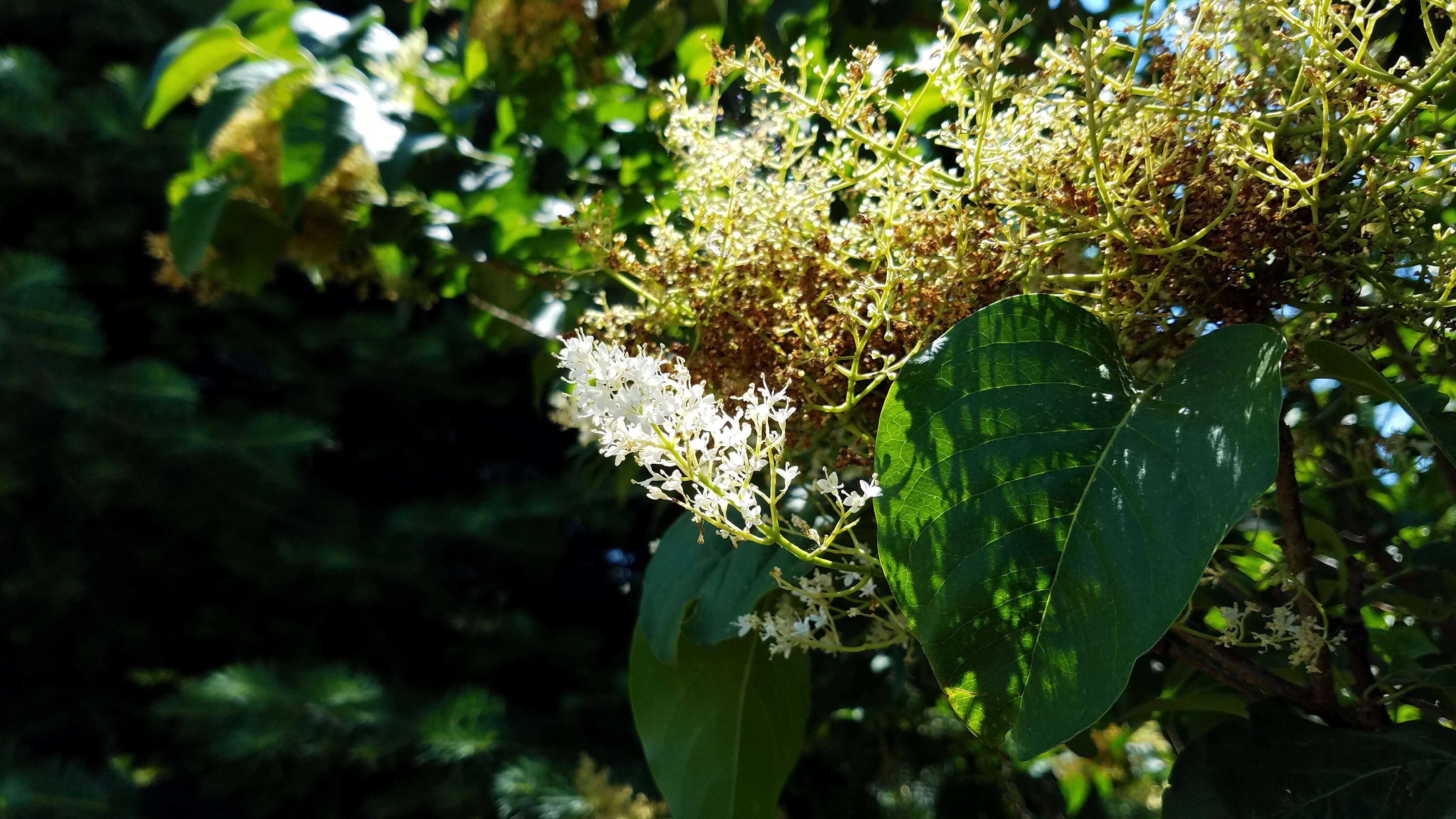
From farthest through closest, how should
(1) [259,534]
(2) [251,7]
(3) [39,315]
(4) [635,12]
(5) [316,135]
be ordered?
(1) [259,534]
(3) [39,315]
(2) [251,7]
(5) [316,135]
(4) [635,12]

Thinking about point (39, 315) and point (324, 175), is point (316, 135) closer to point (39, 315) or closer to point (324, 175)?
point (324, 175)

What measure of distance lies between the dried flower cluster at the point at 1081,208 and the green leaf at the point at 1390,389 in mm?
14

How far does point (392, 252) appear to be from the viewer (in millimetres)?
827

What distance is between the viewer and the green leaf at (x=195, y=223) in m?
0.69

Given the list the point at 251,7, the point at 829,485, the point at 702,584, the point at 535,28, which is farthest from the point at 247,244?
the point at 829,485

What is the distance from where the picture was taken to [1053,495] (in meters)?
0.23

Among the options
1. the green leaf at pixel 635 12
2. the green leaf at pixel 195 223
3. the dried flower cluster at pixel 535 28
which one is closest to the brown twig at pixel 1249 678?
the green leaf at pixel 635 12

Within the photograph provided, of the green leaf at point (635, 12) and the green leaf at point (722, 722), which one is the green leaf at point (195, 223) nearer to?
the green leaf at point (635, 12)

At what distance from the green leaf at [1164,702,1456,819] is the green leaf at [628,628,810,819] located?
0.15m

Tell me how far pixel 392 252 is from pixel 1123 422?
2.35ft

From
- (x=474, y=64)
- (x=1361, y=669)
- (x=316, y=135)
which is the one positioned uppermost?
(x=474, y=64)

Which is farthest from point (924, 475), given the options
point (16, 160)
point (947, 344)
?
point (16, 160)

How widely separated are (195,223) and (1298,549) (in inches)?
28.2

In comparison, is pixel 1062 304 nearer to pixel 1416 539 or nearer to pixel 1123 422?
pixel 1123 422
